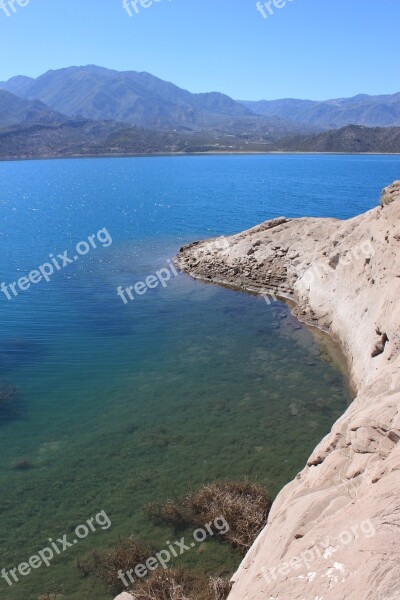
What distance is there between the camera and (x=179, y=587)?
12398 mm

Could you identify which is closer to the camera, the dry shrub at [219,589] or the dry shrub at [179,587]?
the dry shrub at [219,589]

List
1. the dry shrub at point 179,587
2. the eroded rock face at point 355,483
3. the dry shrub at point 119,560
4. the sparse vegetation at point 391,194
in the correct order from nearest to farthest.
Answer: the eroded rock face at point 355,483 < the dry shrub at point 179,587 < the dry shrub at point 119,560 < the sparse vegetation at point 391,194

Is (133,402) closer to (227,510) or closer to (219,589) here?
(227,510)

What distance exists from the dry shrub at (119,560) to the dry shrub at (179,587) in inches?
29.3

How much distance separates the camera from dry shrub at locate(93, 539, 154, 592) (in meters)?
13.4

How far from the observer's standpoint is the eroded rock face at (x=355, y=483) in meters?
7.41

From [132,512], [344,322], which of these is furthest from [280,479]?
[344,322]

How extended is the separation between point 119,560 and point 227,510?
355 centimetres

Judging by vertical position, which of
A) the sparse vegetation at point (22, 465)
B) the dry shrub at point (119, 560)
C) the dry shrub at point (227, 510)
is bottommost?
the dry shrub at point (227, 510)

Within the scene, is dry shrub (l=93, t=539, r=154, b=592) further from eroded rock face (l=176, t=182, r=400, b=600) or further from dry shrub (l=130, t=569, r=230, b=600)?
eroded rock face (l=176, t=182, r=400, b=600)

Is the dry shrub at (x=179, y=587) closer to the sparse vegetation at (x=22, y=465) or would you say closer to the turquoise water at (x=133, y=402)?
the turquoise water at (x=133, y=402)

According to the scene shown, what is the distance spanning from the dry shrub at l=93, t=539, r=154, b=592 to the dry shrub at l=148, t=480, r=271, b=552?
1302 mm

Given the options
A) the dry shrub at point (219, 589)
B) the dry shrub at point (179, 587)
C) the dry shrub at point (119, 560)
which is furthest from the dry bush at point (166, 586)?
the dry shrub at point (119, 560)

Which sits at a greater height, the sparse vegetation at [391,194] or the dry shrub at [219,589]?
the sparse vegetation at [391,194]
